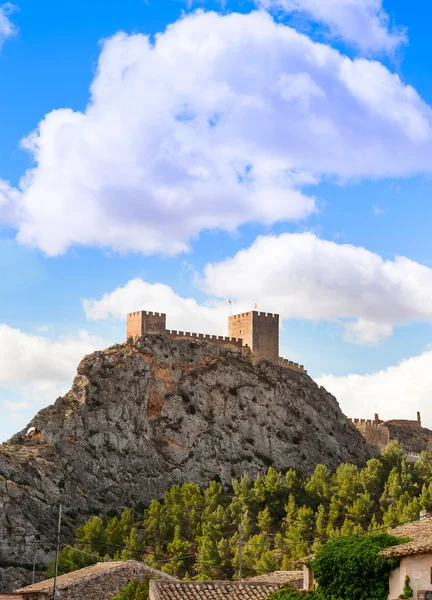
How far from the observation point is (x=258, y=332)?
11994cm

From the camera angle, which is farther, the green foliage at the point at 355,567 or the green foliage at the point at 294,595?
the green foliage at the point at 294,595

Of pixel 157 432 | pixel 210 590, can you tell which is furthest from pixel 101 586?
pixel 157 432

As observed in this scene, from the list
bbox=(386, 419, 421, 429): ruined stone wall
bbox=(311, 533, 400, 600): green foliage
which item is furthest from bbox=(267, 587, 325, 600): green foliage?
bbox=(386, 419, 421, 429): ruined stone wall

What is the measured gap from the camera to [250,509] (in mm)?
98312

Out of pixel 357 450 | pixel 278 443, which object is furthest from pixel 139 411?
pixel 357 450

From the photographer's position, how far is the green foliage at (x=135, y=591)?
49.2 m

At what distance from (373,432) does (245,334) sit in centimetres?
2198

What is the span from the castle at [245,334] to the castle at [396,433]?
50.8 feet

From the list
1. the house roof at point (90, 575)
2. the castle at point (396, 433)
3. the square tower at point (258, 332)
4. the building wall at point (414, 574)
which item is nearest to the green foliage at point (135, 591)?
the house roof at point (90, 575)

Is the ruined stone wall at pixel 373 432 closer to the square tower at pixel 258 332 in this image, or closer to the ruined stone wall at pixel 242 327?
the square tower at pixel 258 332

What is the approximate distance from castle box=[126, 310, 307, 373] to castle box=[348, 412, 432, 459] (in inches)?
610

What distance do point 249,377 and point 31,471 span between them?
30.0m

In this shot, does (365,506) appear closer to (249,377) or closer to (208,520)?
(208,520)

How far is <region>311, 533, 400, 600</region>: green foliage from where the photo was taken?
112ft
